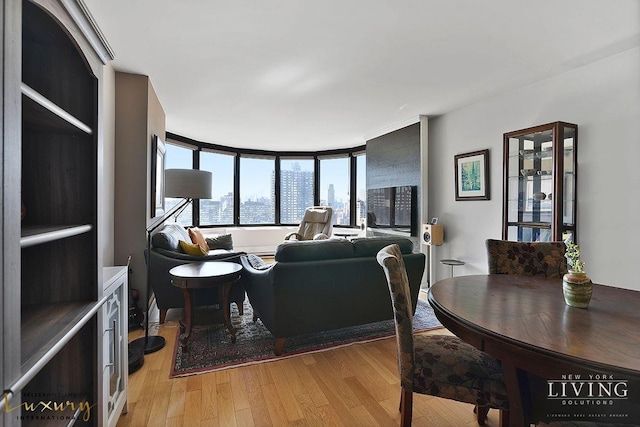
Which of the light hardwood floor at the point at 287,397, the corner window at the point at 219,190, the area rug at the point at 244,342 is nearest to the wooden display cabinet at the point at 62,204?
the light hardwood floor at the point at 287,397

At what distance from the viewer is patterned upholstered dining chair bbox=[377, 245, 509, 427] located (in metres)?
1.32

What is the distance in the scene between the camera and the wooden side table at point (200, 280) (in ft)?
8.09

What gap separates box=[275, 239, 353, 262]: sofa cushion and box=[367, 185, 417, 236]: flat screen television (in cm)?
230

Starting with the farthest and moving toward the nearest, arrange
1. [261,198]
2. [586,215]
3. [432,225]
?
[261,198] → [432,225] → [586,215]

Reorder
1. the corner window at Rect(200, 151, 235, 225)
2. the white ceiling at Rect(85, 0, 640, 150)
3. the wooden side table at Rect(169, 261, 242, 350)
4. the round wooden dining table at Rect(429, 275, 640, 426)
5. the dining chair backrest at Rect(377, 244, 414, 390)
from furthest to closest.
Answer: the corner window at Rect(200, 151, 235, 225)
the wooden side table at Rect(169, 261, 242, 350)
the white ceiling at Rect(85, 0, 640, 150)
the dining chair backrest at Rect(377, 244, 414, 390)
the round wooden dining table at Rect(429, 275, 640, 426)

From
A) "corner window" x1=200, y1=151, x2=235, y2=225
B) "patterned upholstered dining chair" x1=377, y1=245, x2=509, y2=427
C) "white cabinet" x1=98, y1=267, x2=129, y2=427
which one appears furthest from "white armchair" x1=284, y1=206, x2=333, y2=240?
"patterned upholstered dining chair" x1=377, y1=245, x2=509, y2=427

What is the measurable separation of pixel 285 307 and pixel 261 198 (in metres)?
5.32

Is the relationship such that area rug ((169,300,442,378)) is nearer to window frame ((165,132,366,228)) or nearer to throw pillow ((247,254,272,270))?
throw pillow ((247,254,272,270))

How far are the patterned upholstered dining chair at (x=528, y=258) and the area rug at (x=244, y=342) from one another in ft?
3.92

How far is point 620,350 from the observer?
94 cm

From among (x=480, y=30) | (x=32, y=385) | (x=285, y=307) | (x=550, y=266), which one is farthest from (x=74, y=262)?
(x=480, y=30)

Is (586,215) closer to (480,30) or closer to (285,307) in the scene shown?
(480,30)

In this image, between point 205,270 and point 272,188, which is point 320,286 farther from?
point 272,188

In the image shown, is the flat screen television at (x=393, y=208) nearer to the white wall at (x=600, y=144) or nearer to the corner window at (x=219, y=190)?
the white wall at (x=600, y=144)
